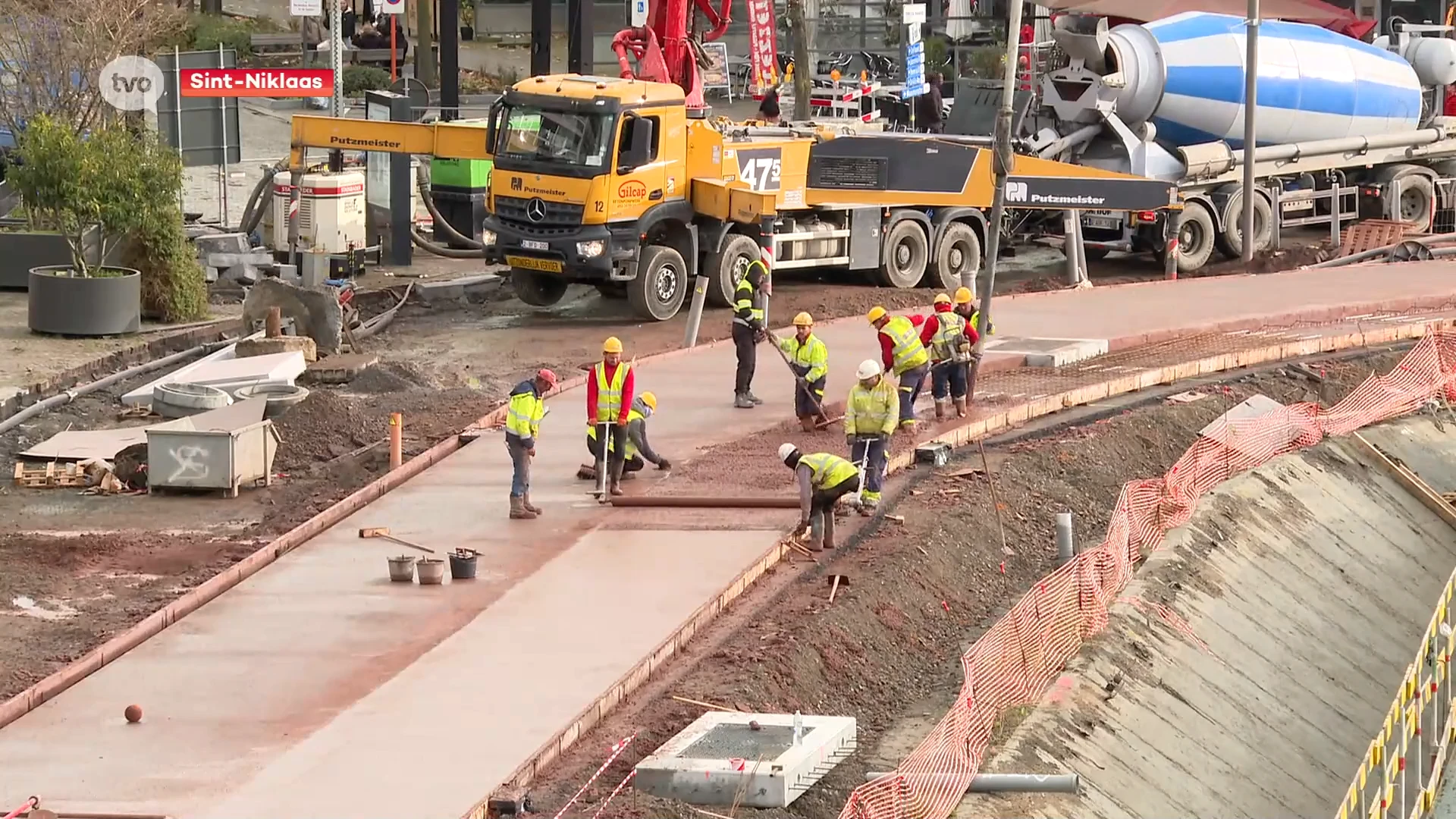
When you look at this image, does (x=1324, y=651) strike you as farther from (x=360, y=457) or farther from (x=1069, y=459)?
(x=360, y=457)

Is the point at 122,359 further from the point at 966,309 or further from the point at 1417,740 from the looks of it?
the point at 1417,740

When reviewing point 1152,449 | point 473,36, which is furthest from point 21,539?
point 473,36

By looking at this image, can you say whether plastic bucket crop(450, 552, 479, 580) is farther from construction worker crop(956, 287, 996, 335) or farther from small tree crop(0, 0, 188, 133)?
small tree crop(0, 0, 188, 133)

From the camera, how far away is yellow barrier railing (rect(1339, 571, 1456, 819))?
42.3 feet

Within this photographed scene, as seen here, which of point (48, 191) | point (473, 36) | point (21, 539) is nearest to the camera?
point (21, 539)

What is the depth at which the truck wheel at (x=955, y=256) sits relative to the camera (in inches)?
1166

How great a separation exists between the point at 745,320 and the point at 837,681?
6.58 metres

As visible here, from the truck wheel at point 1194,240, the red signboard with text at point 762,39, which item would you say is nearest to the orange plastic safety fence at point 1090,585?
the truck wheel at point 1194,240

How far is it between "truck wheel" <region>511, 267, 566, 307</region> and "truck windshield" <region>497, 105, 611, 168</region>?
1904 mm

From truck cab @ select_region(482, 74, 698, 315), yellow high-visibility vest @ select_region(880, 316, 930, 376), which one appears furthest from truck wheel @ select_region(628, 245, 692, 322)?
yellow high-visibility vest @ select_region(880, 316, 930, 376)

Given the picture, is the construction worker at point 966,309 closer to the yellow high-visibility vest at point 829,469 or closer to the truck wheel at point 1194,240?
the yellow high-visibility vest at point 829,469

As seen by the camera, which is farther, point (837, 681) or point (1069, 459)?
point (1069, 459)

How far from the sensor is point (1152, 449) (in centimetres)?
2184

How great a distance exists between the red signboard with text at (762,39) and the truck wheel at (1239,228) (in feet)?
36.2
